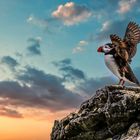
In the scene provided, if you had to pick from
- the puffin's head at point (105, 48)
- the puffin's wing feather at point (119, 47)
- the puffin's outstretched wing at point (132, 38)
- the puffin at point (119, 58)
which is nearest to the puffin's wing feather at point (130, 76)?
the puffin at point (119, 58)

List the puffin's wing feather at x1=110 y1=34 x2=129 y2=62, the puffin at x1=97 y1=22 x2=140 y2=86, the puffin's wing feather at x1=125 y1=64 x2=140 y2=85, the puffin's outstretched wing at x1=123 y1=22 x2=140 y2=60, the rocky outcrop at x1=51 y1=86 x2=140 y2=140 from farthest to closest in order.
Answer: the puffin's outstretched wing at x1=123 y1=22 x2=140 y2=60 → the puffin's wing feather at x1=125 y1=64 x2=140 y2=85 → the puffin's wing feather at x1=110 y1=34 x2=129 y2=62 → the puffin at x1=97 y1=22 x2=140 y2=86 → the rocky outcrop at x1=51 y1=86 x2=140 y2=140

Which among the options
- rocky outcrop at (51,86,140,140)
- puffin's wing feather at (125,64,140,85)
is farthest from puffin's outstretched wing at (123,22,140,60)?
rocky outcrop at (51,86,140,140)

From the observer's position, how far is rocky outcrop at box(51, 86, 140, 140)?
17.4 m

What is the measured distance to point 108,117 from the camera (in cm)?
1766

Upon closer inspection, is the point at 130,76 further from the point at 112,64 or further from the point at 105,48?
the point at 105,48

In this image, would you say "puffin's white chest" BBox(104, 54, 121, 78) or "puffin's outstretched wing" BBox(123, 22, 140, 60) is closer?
"puffin's white chest" BBox(104, 54, 121, 78)

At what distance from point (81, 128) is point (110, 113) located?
1.90 m

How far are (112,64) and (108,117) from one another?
146 inches

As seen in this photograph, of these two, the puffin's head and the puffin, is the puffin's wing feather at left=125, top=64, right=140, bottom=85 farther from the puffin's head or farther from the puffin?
the puffin's head

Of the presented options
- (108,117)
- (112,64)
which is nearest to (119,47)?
(112,64)

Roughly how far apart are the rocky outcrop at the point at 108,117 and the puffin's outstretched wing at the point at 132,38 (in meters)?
3.00

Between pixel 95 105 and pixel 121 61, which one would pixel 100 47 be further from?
pixel 95 105

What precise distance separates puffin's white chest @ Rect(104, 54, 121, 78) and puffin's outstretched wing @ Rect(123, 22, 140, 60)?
4.16 feet

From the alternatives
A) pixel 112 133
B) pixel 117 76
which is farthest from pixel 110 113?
pixel 117 76
